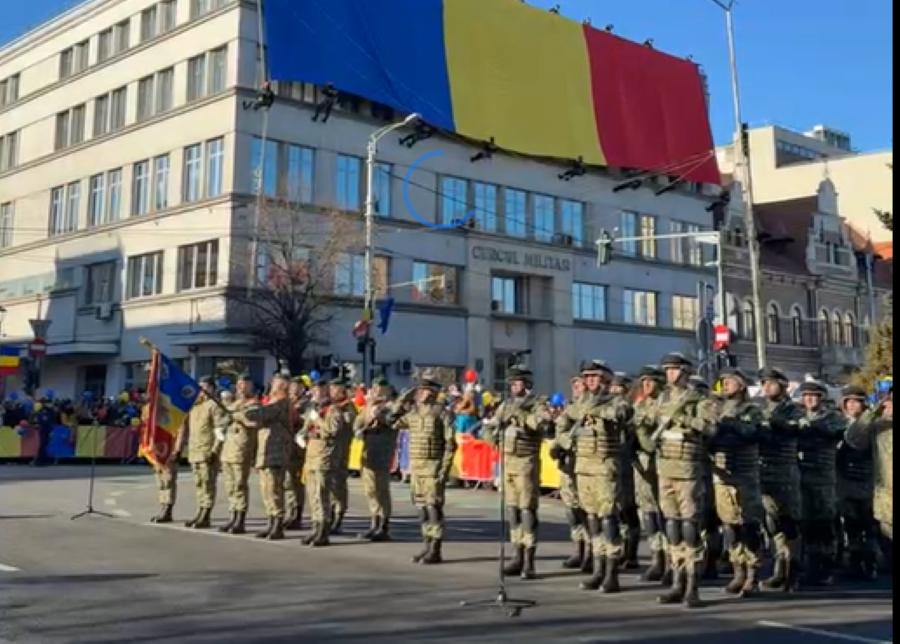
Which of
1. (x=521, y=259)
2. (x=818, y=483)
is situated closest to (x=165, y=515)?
(x=818, y=483)

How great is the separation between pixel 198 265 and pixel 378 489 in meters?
28.6

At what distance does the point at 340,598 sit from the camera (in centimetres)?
862

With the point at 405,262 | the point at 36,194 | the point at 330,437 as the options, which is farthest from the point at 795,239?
the point at 330,437

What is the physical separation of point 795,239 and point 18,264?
149 feet

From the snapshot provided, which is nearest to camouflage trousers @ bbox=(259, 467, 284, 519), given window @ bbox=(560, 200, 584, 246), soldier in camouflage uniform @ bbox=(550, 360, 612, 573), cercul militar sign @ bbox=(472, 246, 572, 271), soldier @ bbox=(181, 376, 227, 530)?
soldier @ bbox=(181, 376, 227, 530)

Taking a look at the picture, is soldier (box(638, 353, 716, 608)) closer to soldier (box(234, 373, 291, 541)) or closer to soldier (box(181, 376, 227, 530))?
soldier (box(234, 373, 291, 541))

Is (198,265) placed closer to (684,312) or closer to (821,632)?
(684,312)

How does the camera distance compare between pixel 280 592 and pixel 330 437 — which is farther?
pixel 330 437

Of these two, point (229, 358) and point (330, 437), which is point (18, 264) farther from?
point (330, 437)

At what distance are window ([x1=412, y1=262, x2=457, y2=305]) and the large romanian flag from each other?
601 cm

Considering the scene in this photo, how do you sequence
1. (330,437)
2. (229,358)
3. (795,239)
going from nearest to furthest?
(330,437), (229,358), (795,239)

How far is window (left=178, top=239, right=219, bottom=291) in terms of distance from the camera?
3853 cm

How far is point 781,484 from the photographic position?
9.92m

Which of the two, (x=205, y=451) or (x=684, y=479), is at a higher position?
(x=205, y=451)
